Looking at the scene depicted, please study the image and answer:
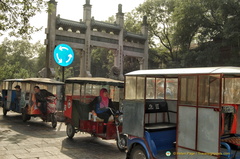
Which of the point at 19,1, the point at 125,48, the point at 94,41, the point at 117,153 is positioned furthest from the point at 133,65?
the point at 117,153

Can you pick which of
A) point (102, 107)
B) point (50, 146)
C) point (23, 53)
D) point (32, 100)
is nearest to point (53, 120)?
point (32, 100)

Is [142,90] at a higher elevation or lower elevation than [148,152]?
higher

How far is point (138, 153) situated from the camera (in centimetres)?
599

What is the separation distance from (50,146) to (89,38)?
22698mm

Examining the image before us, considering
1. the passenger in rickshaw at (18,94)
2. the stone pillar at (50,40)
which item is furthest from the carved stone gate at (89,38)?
the passenger in rickshaw at (18,94)

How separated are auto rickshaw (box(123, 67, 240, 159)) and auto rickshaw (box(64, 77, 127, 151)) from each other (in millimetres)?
2133

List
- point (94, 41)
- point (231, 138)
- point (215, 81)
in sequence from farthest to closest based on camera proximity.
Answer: point (94, 41) < point (231, 138) < point (215, 81)

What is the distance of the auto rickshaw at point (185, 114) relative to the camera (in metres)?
4.67

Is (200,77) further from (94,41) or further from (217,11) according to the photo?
(94,41)

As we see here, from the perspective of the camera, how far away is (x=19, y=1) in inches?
558

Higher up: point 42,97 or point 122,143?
point 42,97

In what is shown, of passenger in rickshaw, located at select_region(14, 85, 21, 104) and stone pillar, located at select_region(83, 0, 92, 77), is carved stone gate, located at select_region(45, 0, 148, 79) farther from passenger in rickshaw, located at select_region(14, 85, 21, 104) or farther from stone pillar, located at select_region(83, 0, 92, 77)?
passenger in rickshaw, located at select_region(14, 85, 21, 104)

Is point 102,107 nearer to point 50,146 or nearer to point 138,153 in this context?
point 50,146

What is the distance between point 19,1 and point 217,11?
1981 cm
